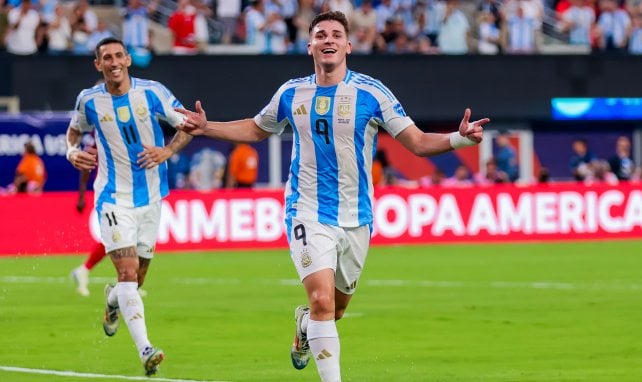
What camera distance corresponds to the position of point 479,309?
679 inches

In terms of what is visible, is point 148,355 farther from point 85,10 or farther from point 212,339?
point 85,10

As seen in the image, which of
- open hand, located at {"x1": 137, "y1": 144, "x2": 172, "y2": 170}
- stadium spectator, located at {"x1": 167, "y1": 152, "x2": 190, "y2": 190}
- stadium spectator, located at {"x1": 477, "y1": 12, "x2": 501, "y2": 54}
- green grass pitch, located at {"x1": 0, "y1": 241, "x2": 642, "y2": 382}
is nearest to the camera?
green grass pitch, located at {"x1": 0, "y1": 241, "x2": 642, "y2": 382}

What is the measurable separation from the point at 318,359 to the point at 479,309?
7704mm

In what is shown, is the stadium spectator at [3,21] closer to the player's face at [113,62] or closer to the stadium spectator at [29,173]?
the stadium spectator at [29,173]

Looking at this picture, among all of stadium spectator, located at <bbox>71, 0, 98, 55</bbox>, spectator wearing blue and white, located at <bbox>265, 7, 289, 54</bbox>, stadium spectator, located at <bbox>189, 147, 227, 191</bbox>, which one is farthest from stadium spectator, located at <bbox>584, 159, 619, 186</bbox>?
stadium spectator, located at <bbox>71, 0, 98, 55</bbox>

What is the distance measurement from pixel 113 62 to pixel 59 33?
19666 mm

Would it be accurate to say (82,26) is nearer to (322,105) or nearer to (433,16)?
(433,16)

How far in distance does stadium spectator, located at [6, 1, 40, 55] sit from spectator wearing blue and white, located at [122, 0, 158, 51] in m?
1.82

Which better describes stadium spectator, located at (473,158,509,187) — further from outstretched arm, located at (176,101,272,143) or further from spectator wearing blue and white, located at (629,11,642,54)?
outstretched arm, located at (176,101,272,143)

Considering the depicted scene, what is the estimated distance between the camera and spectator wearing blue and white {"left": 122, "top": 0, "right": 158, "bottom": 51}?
105 feet

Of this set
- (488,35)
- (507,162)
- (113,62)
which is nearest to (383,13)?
(488,35)

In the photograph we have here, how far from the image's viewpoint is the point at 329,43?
32.8 ft

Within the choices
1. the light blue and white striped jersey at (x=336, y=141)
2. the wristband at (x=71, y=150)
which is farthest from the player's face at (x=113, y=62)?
the light blue and white striped jersey at (x=336, y=141)

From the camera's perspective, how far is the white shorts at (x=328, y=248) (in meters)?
10.0
